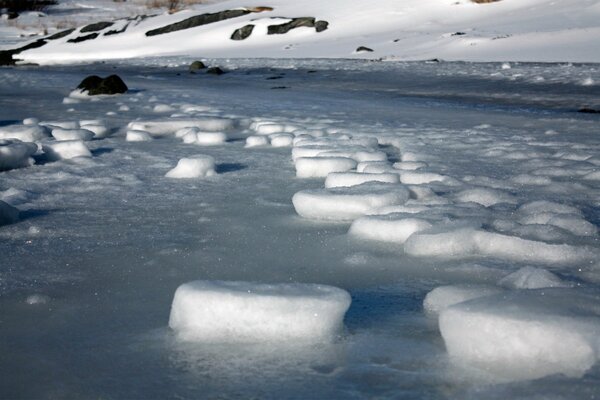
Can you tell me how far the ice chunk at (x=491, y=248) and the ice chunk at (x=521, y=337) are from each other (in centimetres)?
58

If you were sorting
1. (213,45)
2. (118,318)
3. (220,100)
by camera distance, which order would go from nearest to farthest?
1. (118,318)
2. (220,100)
3. (213,45)

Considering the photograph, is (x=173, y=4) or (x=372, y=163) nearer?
(x=372, y=163)

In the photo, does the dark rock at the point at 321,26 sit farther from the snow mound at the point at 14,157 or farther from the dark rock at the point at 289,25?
the snow mound at the point at 14,157

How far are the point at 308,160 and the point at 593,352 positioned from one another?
77.4 inches

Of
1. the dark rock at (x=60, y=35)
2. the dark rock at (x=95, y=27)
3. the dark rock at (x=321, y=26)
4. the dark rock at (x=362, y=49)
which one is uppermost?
the dark rock at (x=95, y=27)

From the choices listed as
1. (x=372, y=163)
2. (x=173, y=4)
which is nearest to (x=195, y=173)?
(x=372, y=163)

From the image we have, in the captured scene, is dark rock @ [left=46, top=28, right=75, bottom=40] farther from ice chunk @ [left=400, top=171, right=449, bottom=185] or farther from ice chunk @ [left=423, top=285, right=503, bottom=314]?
ice chunk @ [left=423, top=285, right=503, bottom=314]

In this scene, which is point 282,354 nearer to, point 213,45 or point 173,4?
point 213,45

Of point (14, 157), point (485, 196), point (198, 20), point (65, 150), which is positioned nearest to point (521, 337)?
point (485, 196)

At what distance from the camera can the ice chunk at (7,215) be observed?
216 cm

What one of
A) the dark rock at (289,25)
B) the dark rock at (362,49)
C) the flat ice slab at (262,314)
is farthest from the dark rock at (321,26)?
the flat ice slab at (262,314)

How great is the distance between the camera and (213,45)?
85.8 ft

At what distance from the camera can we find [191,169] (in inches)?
117

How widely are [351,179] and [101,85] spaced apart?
21.4 feet
